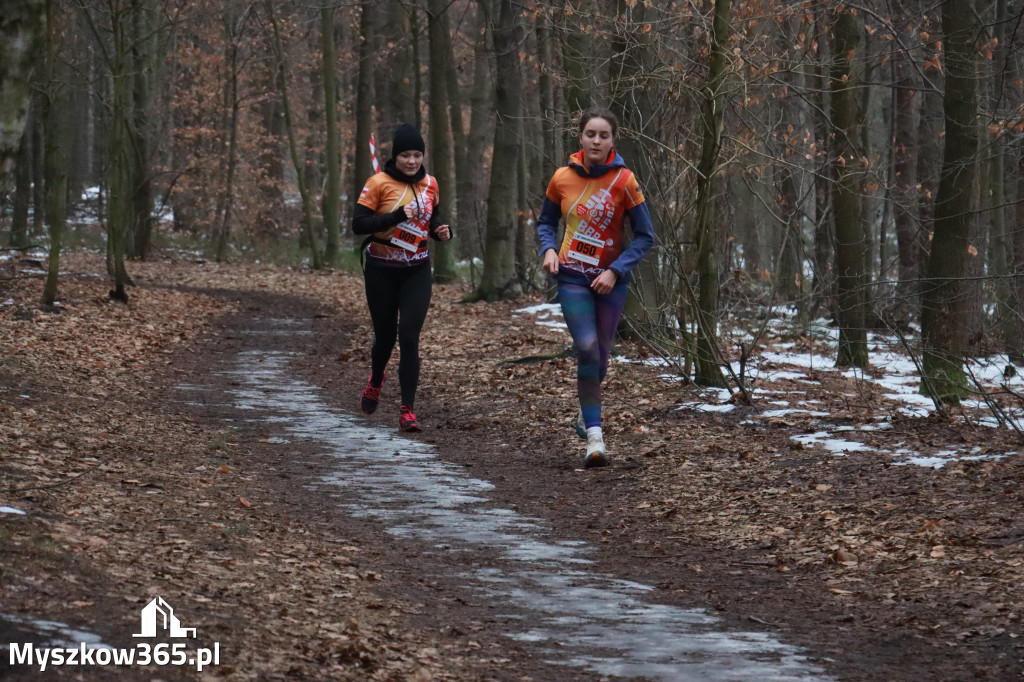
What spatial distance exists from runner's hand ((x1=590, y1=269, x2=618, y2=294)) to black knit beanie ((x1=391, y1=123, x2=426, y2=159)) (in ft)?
6.77

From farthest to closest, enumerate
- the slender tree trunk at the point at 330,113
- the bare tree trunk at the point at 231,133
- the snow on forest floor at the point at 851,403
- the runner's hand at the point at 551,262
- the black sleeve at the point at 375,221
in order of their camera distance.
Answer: the bare tree trunk at the point at 231,133 < the slender tree trunk at the point at 330,113 < the black sleeve at the point at 375,221 < the snow on forest floor at the point at 851,403 < the runner's hand at the point at 551,262

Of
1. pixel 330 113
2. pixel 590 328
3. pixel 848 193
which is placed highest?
pixel 330 113

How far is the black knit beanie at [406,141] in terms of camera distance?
29.4 feet

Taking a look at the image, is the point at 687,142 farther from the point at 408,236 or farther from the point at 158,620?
the point at 158,620

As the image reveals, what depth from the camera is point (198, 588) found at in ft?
15.2

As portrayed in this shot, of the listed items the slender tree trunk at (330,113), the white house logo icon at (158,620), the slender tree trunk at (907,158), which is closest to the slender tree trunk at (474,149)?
the slender tree trunk at (330,113)

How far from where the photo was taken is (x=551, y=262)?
780cm

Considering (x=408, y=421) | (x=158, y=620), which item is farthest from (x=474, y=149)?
(x=158, y=620)

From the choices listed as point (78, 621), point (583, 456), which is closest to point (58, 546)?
point (78, 621)

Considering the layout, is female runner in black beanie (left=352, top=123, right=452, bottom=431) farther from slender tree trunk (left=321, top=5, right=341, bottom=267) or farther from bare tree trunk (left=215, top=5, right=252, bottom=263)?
bare tree trunk (left=215, top=5, right=252, bottom=263)

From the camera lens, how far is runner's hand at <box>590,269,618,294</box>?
780 centimetres

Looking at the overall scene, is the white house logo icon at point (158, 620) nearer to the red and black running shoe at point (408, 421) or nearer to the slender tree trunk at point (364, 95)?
the red and black running shoe at point (408, 421)

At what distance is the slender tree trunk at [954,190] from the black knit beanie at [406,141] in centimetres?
468

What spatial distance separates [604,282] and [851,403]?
3.96 metres
